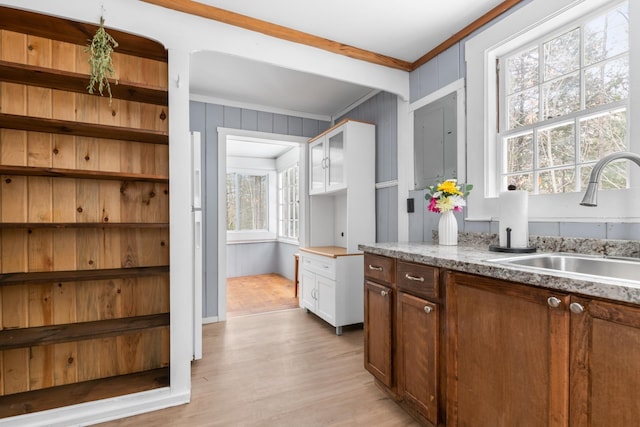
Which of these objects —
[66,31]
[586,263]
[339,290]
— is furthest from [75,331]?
[586,263]

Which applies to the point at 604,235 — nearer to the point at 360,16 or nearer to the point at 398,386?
the point at 398,386

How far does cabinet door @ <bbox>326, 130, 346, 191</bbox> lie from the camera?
331 cm

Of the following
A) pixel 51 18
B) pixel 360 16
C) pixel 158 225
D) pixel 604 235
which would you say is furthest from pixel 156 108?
pixel 604 235

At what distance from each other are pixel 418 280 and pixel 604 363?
2.60ft

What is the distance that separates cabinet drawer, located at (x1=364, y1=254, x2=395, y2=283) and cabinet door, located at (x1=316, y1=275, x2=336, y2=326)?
109 centimetres

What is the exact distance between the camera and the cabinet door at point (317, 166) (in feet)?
12.1

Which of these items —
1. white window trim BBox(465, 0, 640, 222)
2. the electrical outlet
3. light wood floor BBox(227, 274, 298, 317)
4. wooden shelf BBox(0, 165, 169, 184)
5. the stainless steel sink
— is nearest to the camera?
the stainless steel sink

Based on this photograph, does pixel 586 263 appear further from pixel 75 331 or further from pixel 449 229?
pixel 75 331

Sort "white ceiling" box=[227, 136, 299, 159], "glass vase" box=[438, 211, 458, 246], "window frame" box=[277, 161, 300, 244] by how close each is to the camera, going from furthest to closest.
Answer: "window frame" box=[277, 161, 300, 244] → "white ceiling" box=[227, 136, 299, 159] → "glass vase" box=[438, 211, 458, 246]

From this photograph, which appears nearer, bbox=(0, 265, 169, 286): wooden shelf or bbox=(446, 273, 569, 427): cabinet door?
bbox=(446, 273, 569, 427): cabinet door

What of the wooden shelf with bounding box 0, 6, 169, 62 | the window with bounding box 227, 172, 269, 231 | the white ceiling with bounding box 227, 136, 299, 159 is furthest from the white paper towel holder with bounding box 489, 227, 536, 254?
the window with bounding box 227, 172, 269, 231

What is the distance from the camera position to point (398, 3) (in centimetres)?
203

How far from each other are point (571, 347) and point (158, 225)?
210cm

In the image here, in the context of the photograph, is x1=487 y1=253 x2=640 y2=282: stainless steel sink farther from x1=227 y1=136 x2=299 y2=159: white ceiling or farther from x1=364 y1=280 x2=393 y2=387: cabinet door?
x1=227 y1=136 x2=299 y2=159: white ceiling
